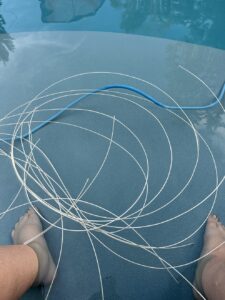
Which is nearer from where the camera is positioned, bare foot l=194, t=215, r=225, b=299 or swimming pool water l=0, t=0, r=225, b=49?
bare foot l=194, t=215, r=225, b=299

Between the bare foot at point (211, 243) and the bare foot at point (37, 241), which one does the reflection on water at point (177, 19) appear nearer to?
the bare foot at point (211, 243)

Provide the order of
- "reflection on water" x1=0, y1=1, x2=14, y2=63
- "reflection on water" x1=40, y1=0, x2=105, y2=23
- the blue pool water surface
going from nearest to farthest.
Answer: the blue pool water surface
"reflection on water" x1=0, y1=1, x2=14, y2=63
"reflection on water" x1=40, y1=0, x2=105, y2=23

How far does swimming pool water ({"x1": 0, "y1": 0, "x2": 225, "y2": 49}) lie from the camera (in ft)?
7.52

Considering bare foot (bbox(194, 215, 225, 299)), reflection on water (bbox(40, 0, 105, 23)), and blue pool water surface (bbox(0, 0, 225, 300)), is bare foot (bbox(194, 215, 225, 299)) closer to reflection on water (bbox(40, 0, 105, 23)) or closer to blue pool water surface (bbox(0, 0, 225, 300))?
blue pool water surface (bbox(0, 0, 225, 300))

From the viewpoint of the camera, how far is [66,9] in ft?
8.27

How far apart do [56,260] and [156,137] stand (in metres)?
0.86

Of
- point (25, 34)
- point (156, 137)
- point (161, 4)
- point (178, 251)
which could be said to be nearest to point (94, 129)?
point (156, 137)

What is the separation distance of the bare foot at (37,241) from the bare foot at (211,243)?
625mm

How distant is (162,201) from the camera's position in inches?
62.3

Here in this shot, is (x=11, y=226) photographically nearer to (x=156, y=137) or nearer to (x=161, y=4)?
(x=156, y=137)

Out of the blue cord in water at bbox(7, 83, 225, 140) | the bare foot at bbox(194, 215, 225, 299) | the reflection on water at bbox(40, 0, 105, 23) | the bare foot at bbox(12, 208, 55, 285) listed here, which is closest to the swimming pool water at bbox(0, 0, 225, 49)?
the reflection on water at bbox(40, 0, 105, 23)

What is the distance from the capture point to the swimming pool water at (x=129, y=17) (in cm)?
229

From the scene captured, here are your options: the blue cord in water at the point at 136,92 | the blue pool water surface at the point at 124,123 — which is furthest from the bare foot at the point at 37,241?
the blue cord in water at the point at 136,92

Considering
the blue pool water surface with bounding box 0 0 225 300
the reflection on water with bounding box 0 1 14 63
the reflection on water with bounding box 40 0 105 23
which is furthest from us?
the reflection on water with bounding box 40 0 105 23
